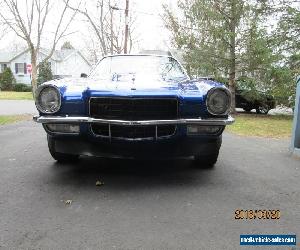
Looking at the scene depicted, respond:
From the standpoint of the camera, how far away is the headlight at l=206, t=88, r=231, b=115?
4.40 metres

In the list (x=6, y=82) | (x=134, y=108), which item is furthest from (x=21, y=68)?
(x=134, y=108)

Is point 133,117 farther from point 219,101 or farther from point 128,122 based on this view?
point 219,101

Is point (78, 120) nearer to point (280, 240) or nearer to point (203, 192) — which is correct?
point (203, 192)

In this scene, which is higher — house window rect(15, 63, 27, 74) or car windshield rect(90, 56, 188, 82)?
car windshield rect(90, 56, 188, 82)

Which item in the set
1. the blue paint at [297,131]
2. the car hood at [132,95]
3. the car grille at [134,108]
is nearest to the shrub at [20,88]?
the blue paint at [297,131]

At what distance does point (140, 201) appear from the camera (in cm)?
390

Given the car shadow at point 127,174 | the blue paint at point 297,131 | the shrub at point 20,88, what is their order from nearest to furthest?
the car shadow at point 127,174 → the blue paint at point 297,131 → the shrub at point 20,88

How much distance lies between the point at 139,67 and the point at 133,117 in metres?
1.96

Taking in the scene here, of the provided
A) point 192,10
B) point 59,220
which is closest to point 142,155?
point 59,220

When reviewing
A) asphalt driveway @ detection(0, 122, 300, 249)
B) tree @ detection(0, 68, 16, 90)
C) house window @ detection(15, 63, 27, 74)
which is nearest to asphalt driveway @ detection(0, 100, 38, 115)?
asphalt driveway @ detection(0, 122, 300, 249)

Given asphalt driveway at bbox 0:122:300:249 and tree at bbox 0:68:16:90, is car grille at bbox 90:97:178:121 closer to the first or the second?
asphalt driveway at bbox 0:122:300:249

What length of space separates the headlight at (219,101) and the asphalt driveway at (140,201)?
0.82m

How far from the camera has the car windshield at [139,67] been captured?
19.0 feet

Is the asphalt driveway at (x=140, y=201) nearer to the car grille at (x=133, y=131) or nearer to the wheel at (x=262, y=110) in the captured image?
the car grille at (x=133, y=131)
